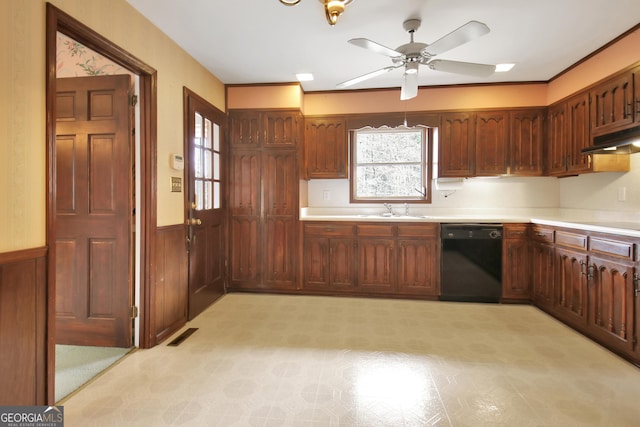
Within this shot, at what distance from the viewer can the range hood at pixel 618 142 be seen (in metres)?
2.27

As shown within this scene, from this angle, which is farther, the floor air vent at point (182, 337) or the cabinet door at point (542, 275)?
the cabinet door at point (542, 275)

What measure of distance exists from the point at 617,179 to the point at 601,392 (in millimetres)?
2247

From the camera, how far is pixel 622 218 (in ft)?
10.00

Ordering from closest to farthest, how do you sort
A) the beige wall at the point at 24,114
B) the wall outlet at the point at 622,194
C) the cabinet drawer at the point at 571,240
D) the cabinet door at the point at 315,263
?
the beige wall at the point at 24,114 → the cabinet drawer at the point at 571,240 → the wall outlet at the point at 622,194 → the cabinet door at the point at 315,263

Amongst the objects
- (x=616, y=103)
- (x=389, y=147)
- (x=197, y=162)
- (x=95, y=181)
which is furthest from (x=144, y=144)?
(x=616, y=103)

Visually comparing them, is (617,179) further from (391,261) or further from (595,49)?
(391,261)

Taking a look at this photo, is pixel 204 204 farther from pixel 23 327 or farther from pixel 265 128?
pixel 23 327

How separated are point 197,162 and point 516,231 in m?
3.60

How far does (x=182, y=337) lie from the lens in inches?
106

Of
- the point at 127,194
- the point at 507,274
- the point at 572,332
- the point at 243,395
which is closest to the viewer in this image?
the point at 243,395

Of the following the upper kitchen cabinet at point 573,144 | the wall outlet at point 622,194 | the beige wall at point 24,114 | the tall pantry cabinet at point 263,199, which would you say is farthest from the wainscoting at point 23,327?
the wall outlet at point 622,194

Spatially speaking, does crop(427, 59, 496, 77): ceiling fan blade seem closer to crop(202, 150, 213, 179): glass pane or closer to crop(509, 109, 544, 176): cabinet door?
crop(509, 109, 544, 176): cabinet door

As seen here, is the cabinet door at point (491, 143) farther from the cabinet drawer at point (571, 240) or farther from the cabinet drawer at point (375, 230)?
→ the cabinet drawer at point (375, 230)

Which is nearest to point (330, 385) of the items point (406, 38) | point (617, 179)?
point (406, 38)
